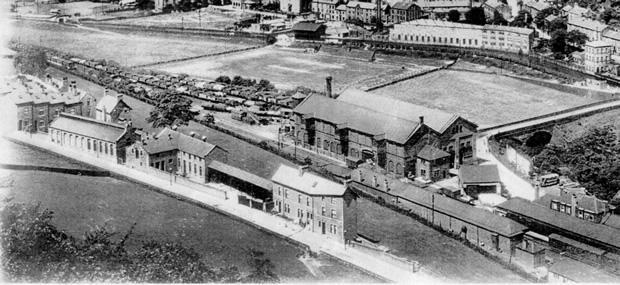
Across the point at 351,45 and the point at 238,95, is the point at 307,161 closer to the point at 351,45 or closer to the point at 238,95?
the point at 238,95

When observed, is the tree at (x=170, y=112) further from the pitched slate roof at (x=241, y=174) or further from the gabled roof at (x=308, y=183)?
the gabled roof at (x=308, y=183)

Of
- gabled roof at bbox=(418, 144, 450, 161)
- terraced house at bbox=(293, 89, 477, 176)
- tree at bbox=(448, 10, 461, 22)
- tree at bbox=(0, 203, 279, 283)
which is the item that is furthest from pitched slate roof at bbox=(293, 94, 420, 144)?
tree at bbox=(448, 10, 461, 22)

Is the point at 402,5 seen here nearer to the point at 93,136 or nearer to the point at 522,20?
the point at 522,20

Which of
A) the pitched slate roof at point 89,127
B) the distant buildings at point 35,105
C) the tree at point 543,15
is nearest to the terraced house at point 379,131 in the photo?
the pitched slate roof at point 89,127

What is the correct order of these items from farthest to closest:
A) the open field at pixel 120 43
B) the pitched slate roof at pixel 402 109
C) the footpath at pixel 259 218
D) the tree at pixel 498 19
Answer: the tree at pixel 498 19 → the open field at pixel 120 43 → the pitched slate roof at pixel 402 109 → the footpath at pixel 259 218

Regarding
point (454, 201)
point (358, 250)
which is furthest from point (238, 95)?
point (358, 250)

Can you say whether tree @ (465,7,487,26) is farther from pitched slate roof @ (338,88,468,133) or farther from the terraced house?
the terraced house
